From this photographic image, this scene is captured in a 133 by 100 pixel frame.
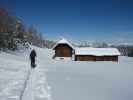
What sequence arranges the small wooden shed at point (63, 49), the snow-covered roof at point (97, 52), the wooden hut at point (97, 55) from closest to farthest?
the small wooden shed at point (63, 49) < the wooden hut at point (97, 55) < the snow-covered roof at point (97, 52)

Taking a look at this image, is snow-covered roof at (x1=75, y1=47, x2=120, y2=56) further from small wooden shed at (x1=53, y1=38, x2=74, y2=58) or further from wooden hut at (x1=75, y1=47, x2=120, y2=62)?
small wooden shed at (x1=53, y1=38, x2=74, y2=58)

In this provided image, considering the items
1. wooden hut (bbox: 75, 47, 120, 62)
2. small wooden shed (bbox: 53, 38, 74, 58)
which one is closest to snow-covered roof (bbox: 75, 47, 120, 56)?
wooden hut (bbox: 75, 47, 120, 62)

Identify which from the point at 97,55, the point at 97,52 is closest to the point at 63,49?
the point at 97,55

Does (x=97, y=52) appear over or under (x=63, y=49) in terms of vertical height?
under

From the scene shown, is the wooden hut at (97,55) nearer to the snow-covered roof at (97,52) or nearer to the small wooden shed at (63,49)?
the snow-covered roof at (97,52)

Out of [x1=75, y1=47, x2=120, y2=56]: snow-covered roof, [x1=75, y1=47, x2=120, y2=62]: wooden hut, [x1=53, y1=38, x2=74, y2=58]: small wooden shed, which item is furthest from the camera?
[x1=75, y1=47, x2=120, y2=56]: snow-covered roof

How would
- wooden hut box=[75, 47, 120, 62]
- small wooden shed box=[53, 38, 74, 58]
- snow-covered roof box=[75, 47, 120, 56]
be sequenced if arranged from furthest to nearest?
1. snow-covered roof box=[75, 47, 120, 56]
2. wooden hut box=[75, 47, 120, 62]
3. small wooden shed box=[53, 38, 74, 58]

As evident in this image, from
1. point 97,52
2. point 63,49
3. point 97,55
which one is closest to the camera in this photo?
point 63,49

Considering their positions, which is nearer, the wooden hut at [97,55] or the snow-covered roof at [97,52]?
the wooden hut at [97,55]

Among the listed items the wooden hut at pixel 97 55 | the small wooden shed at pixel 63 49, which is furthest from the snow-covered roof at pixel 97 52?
the small wooden shed at pixel 63 49

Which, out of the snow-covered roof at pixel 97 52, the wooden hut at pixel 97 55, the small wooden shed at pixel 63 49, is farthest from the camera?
the snow-covered roof at pixel 97 52

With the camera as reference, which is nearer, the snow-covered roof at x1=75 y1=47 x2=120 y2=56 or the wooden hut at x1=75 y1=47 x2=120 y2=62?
the wooden hut at x1=75 y1=47 x2=120 y2=62

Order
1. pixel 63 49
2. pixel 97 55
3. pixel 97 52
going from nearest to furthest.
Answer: pixel 63 49, pixel 97 55, pixel 97 52

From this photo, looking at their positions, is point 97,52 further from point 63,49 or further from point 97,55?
point 63,49
